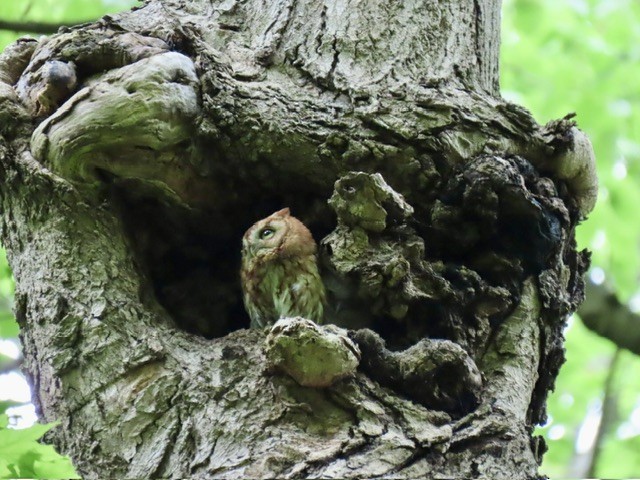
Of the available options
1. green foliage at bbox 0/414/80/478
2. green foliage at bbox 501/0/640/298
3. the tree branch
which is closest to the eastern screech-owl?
green foliage at bbox 0/414/80/478

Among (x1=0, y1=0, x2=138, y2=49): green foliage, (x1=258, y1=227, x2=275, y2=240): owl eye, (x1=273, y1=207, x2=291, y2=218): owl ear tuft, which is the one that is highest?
(x1=0, y1=0, x2=138, y2=49): green foliage

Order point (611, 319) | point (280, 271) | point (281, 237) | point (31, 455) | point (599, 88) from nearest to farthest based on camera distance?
point (31, 455)
point (281, 237)
point (280, 271)
point (611, 319)
point (599, 88)

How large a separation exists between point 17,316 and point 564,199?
1.76 metres

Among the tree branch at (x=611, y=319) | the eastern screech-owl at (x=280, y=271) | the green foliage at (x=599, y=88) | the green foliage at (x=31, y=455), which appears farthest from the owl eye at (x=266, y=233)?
the green foliage at (x=599, y=88)

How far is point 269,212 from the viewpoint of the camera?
109 inches

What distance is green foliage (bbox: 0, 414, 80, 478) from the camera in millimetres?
1860

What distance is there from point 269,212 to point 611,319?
2317 millimetres

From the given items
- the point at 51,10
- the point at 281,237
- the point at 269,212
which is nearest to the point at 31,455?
the point at 281,237

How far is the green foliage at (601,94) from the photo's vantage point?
570 centimetres

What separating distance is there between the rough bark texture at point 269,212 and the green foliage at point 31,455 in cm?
19

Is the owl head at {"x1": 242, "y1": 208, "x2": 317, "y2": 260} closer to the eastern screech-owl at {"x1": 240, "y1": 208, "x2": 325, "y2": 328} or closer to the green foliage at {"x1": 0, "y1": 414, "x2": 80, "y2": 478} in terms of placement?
the eastern screech-owl at {"x1": 240, "y1": 208, "x2": 325, "y2": 328}

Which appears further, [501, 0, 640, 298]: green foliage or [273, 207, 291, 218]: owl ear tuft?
[501, 0, 640, 298]: green foliage

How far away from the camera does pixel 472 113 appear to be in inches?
99.7

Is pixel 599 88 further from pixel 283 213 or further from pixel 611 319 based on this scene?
pixel 283 213
